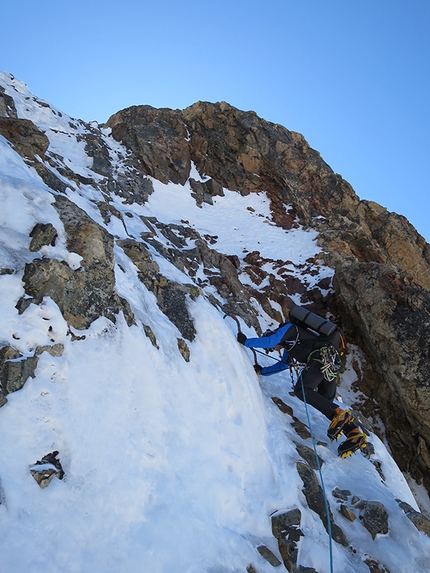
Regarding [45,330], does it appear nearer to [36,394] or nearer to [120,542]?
[36,394]

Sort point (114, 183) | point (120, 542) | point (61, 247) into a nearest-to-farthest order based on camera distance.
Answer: point (120, 542), point (61, 247), point (114, 183)

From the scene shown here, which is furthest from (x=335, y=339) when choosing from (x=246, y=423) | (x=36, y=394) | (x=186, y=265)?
(x=186, y=265)

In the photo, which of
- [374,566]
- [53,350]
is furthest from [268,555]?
[53,350]

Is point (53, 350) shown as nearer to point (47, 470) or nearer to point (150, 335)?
point (47, 470)

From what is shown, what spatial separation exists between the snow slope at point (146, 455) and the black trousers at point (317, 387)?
0.67 m

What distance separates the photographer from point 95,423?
407 centimetres

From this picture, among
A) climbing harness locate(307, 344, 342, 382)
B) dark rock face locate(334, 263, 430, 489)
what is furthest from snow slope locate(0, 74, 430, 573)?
dark rock face locate(334, 263, 430, 489)

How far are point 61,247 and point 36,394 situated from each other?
8.33 ft

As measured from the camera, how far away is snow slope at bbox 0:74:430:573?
10.6 ft

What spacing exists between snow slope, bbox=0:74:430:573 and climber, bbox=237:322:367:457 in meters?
0.52

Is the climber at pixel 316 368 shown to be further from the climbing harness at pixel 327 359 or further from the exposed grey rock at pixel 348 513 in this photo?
the exposed grey rock at pixel 348 513

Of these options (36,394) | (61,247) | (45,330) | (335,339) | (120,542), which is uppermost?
(335,339)

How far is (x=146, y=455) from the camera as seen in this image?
4.23 meters

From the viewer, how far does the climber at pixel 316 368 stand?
6.53 metres
